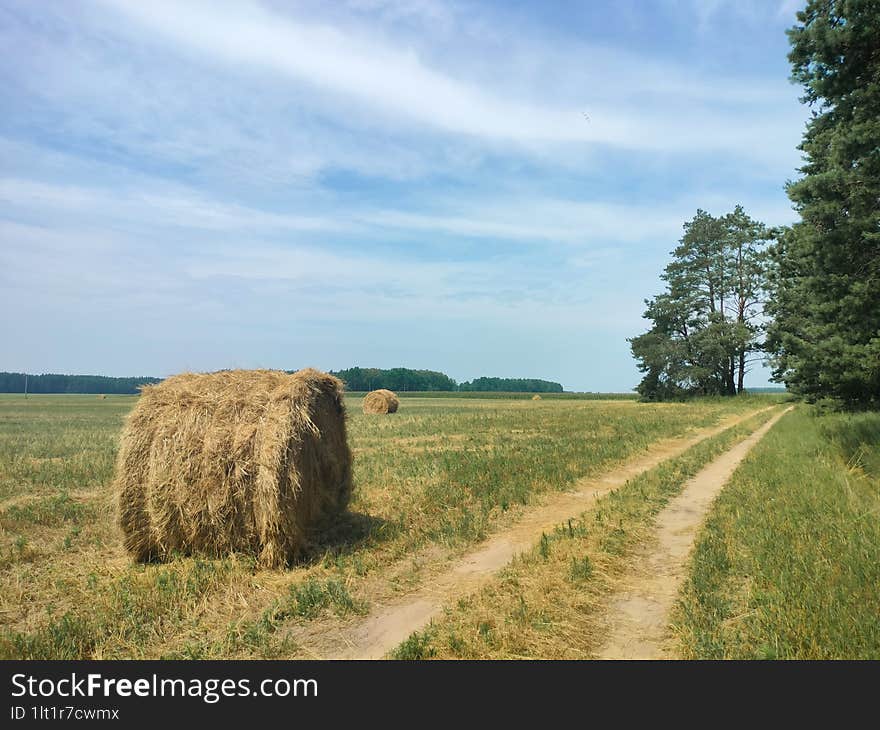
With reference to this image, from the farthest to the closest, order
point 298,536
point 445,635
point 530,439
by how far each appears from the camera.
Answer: point 530,439, point 298,536, point 445,635

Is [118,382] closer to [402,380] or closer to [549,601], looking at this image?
[402,380]

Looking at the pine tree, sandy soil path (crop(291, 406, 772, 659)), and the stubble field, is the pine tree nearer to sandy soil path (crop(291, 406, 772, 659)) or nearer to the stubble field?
the stubble field

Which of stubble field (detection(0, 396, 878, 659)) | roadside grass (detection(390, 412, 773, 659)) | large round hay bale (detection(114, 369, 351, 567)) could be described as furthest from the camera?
large round hay bale (detection(114, 369, 351, 567))

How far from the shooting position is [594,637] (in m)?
5.23

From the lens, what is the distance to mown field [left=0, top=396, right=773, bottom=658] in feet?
17.6

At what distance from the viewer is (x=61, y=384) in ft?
539

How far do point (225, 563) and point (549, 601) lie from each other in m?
4.20

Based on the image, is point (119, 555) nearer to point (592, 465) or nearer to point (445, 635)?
point (445, 635)

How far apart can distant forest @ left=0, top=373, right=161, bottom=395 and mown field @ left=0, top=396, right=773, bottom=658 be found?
160827 millimetres

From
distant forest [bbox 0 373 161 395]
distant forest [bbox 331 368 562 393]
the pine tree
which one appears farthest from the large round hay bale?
distant forest [bbox 0 373 161 395]

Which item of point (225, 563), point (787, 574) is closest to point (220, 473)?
point (225, 563)

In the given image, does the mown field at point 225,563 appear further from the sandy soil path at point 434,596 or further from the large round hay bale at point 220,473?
the large round hay bale at point 220,473
